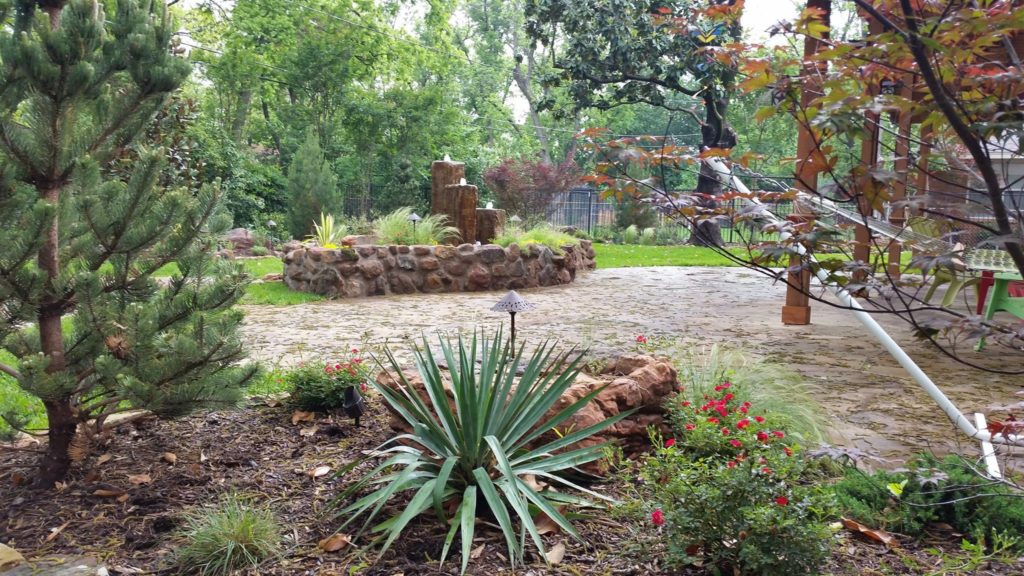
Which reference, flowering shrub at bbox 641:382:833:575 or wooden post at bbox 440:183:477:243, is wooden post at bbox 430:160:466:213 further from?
flowering shrub at bbox 641:382:833:575

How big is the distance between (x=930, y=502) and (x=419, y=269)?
24.1 feet

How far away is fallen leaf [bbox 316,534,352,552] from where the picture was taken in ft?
7.19

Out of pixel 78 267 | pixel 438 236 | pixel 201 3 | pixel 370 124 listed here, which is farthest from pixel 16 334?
pixel 201 3

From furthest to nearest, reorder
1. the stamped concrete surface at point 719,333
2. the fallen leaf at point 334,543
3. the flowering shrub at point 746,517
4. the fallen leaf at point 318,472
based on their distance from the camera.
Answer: the stamped concrete surface at point 719,333 < the fallen leaf at point 318,472 < the fallen leaf at point 334,543 < the flowering shrub at point 746,517

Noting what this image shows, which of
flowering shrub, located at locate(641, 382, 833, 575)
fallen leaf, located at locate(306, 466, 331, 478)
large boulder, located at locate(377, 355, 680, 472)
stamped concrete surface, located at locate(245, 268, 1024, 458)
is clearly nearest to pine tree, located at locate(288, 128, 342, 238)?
stamped concrete surface, located at locate(245, 268, 1024, 458)

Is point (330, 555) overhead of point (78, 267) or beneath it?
beneath

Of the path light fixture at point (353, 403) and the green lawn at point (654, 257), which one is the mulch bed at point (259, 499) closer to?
the path light fixture at point (353, 403)

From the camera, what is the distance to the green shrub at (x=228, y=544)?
6.81 feet

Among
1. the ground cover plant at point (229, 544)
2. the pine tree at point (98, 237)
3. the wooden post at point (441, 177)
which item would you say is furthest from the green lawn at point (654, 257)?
the ground cover plant at point (229, 544)

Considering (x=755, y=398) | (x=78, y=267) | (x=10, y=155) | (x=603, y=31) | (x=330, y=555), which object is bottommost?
(x=330, y=555)

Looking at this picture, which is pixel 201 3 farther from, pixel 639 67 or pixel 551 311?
pixel 551 311

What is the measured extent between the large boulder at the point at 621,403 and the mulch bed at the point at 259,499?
0.89 feet

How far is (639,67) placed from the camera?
14477mm

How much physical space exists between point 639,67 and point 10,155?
13429 millimetres
